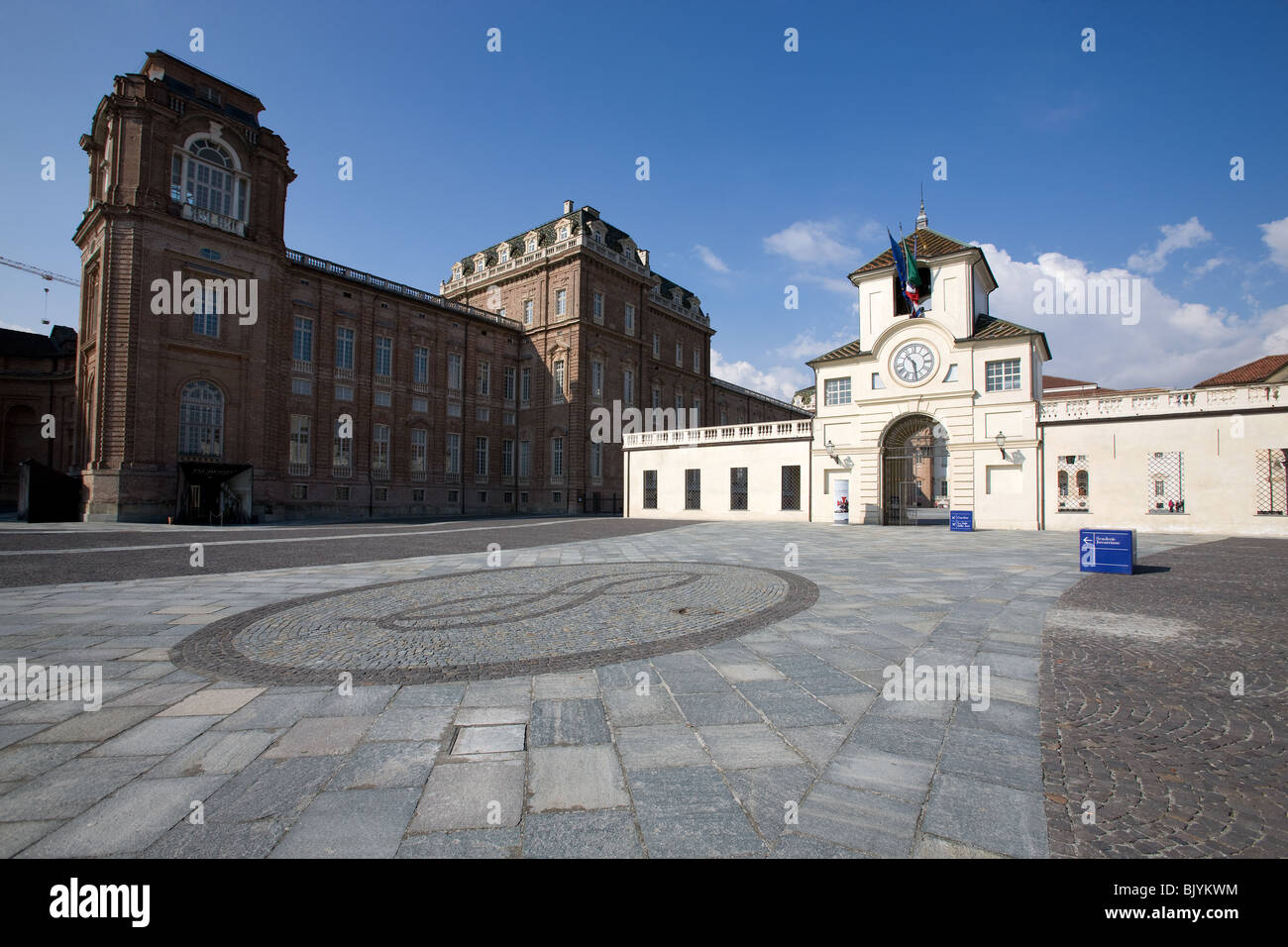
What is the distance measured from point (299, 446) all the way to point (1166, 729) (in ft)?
120

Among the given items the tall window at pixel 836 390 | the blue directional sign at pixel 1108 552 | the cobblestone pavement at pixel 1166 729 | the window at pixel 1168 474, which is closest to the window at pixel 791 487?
the tall window at pixel 836 390

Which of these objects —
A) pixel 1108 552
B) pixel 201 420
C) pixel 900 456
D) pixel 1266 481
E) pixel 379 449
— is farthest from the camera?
pixel 379 449

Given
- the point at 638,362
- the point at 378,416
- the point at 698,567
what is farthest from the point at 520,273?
the point at 698,567

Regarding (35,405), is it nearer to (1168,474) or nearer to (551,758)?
(551,758)

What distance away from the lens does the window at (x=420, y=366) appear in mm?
37000

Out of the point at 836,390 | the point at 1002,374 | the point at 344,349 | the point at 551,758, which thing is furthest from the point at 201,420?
the point at 1002,374

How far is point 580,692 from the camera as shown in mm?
4141

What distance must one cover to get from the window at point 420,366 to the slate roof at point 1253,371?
158 ft

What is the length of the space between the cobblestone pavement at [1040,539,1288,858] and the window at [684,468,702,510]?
24.5m

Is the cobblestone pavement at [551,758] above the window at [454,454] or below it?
below

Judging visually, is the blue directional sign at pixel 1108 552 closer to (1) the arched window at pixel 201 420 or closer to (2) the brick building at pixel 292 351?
(2) the brick building at pixel 292 351

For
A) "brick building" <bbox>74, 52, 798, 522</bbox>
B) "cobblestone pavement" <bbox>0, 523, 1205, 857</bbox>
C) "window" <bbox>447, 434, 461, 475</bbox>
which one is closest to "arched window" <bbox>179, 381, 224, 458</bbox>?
"brick building" <bbox>74, 52, 798, 522</bbox>

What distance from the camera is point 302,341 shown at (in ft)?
106
